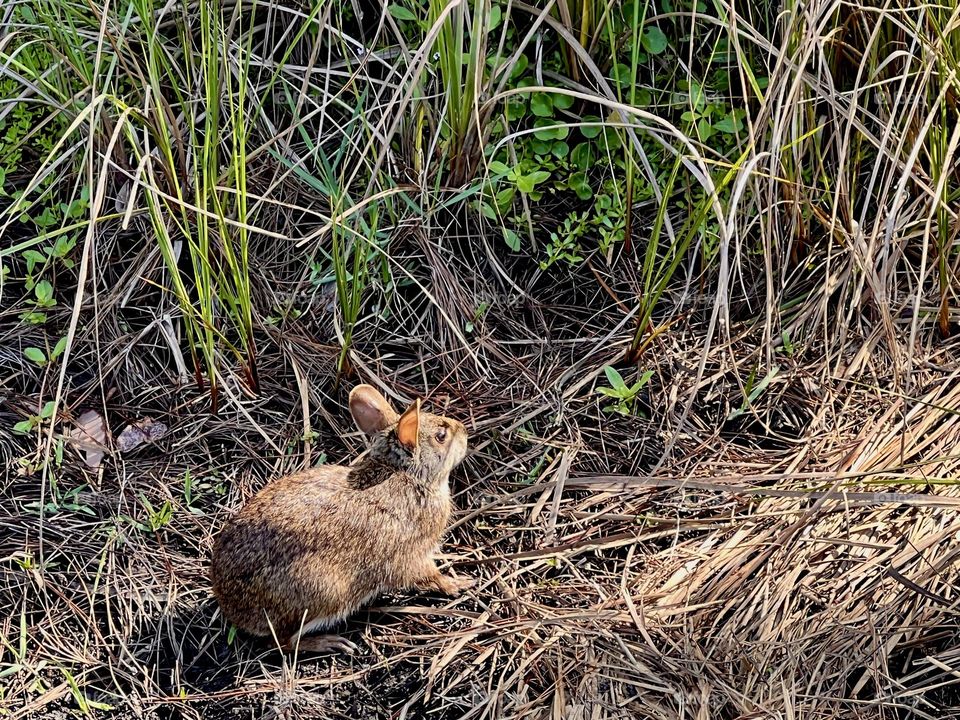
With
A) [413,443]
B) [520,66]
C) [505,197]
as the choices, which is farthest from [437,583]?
[520,66]

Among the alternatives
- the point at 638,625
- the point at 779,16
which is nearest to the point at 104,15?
the point at 779,16

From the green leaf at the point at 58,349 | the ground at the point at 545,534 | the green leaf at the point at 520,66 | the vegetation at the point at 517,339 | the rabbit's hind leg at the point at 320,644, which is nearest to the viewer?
the ground at the point at 545,534

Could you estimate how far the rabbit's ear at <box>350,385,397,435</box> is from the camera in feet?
11.2

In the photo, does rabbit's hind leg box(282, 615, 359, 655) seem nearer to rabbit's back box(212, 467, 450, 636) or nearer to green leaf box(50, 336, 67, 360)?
rabbit's back box(212, 467, 450, 636)

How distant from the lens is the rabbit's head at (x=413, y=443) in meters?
3.42

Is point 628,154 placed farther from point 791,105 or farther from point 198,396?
point 198,396

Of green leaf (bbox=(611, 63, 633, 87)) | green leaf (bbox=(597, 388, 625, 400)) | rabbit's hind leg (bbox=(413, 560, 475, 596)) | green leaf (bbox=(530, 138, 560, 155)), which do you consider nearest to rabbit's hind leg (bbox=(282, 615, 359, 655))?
rabbit's hind leg (bbox=(413, 560, 475, 596))

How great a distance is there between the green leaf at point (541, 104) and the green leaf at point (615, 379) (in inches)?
37.8

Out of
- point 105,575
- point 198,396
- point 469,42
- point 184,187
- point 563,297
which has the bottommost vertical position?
point 105,575

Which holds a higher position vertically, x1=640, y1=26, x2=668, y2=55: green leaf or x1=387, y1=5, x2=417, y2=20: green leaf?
x1=387, y1=5, x2=417, y2=20: green leaf

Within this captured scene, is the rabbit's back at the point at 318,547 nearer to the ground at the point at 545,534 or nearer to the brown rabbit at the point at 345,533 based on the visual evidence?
the brown rabbit at the point at 345,533

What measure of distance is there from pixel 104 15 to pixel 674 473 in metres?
2.30

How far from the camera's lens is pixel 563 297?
151 inches

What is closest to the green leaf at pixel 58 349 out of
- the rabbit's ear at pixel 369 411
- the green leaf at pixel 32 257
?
the green leaf at pixel 32 257
